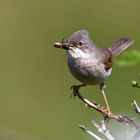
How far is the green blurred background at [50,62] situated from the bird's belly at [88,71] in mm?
1368

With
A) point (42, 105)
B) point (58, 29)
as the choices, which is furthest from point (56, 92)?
point (58, 29)

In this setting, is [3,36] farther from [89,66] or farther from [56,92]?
[89,66]

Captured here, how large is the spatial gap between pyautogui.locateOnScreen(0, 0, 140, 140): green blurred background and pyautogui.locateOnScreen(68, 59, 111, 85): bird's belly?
137 cm

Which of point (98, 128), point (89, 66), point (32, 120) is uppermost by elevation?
point (32, 120)

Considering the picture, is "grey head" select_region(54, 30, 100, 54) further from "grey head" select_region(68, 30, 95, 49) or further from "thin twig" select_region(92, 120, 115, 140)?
"thin twig" select_region(92, 120, 115, 140)

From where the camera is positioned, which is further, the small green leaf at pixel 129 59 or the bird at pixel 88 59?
the bird at pixel 88 59

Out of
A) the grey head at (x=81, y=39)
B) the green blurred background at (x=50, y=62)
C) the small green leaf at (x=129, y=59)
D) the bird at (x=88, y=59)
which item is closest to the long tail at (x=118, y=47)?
the bird at (x=88, y=59)

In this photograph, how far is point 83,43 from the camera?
13.0 ft

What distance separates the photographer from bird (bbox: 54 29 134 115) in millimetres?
3674

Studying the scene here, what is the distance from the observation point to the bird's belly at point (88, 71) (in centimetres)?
372

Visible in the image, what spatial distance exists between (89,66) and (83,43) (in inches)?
7.4

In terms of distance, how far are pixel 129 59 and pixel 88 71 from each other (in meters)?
2.25

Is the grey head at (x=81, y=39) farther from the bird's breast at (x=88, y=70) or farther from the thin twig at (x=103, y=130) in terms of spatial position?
the thin twig at (x=103, y=130)

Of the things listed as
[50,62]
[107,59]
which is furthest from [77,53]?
[50,62]
